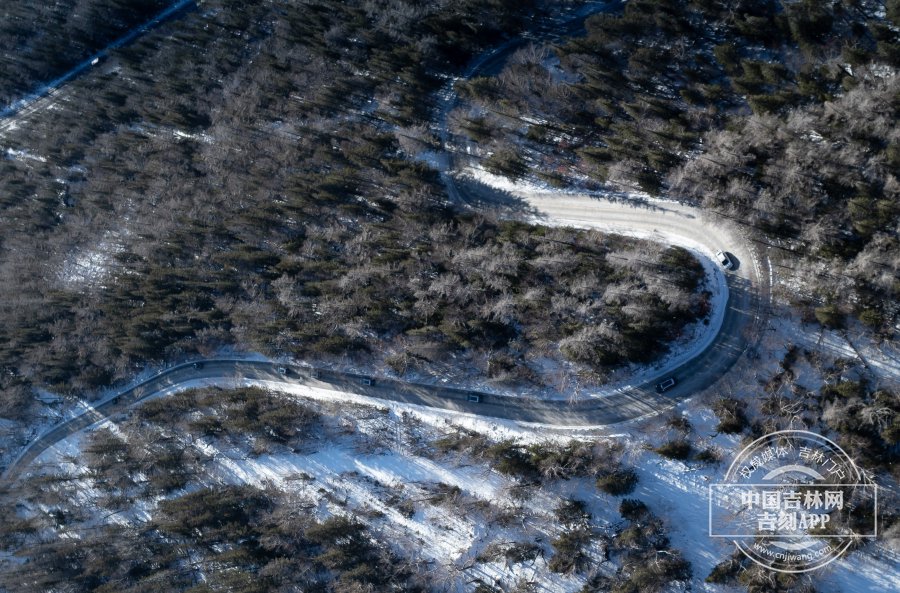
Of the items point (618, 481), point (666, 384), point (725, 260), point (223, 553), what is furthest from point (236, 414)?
point (725, 260)

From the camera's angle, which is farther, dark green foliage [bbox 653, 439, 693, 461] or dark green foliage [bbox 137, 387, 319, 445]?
dark green foliage [bbox 137, 387, 319, 445]

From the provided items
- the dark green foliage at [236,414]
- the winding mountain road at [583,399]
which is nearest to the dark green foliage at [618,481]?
the winding mountain road at [583,399]

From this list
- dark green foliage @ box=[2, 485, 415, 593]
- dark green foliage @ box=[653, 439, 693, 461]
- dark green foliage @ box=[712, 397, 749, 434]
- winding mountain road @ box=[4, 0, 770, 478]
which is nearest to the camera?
dark green foliage @ box=[712, 397, 749, 434]

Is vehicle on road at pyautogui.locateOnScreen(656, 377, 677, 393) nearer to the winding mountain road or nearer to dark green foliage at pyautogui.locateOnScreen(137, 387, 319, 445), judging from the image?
the winding mountain road

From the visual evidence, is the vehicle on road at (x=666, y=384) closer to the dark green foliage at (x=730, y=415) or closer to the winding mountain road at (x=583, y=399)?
the winding mountain road at (x=583, y=399)

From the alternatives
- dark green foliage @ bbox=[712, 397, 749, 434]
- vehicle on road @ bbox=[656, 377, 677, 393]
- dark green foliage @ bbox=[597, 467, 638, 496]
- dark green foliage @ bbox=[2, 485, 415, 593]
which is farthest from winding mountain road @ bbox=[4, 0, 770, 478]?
dark green foliage @ bbox=[2, 485, 415, 593]

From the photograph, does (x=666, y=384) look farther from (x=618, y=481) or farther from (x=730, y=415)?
(x=618, y=481)
